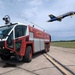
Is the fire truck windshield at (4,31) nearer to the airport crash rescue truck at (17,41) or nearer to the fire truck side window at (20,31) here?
the airport crash rescue truck at (17,41)

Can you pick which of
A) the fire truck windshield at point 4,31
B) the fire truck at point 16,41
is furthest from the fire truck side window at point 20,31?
the fire truck windshield at point 4,31

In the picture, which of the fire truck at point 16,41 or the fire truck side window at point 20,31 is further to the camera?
the fire truck side window at point 20,31

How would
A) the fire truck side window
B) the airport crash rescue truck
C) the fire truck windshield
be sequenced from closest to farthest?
the airport crash rescue truck, the fire truck windshield, the fire truck side window

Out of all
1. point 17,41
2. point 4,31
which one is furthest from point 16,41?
point 4,31

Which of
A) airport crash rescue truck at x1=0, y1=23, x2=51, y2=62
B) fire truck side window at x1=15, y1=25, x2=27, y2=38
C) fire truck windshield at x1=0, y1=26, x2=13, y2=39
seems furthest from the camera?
fire truck side window at x1=15, y1=25, x2=27, y2=38

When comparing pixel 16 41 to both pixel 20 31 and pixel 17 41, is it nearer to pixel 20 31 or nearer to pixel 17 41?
pixel 17 41

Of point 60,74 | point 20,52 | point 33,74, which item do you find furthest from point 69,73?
point 20,52

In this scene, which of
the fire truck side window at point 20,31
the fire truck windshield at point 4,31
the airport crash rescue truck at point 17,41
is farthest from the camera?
the fire truck side window at point 20,31

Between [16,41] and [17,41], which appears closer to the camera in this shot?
[16,41]

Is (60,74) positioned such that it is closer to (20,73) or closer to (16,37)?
(20,73)

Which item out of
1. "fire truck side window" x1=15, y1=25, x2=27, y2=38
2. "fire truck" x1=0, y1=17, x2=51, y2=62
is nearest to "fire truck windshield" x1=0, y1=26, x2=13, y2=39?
"fire truck" x1=0, y1=17, x2=51, y2=62

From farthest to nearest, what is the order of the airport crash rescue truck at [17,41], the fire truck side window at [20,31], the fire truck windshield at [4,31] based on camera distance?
1. the fire truck side window at [20,31]
2. the fire truck windshield at [4,31]
3. the airport crash rescue truck at [17,41]

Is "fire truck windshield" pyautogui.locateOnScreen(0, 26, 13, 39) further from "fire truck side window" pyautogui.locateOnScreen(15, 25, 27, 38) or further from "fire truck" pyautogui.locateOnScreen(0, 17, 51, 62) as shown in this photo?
"fire truck side window" pyautogui.locateOnScreen(15, 25, 27, 38)

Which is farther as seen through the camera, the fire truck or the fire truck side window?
the fire truck side window
